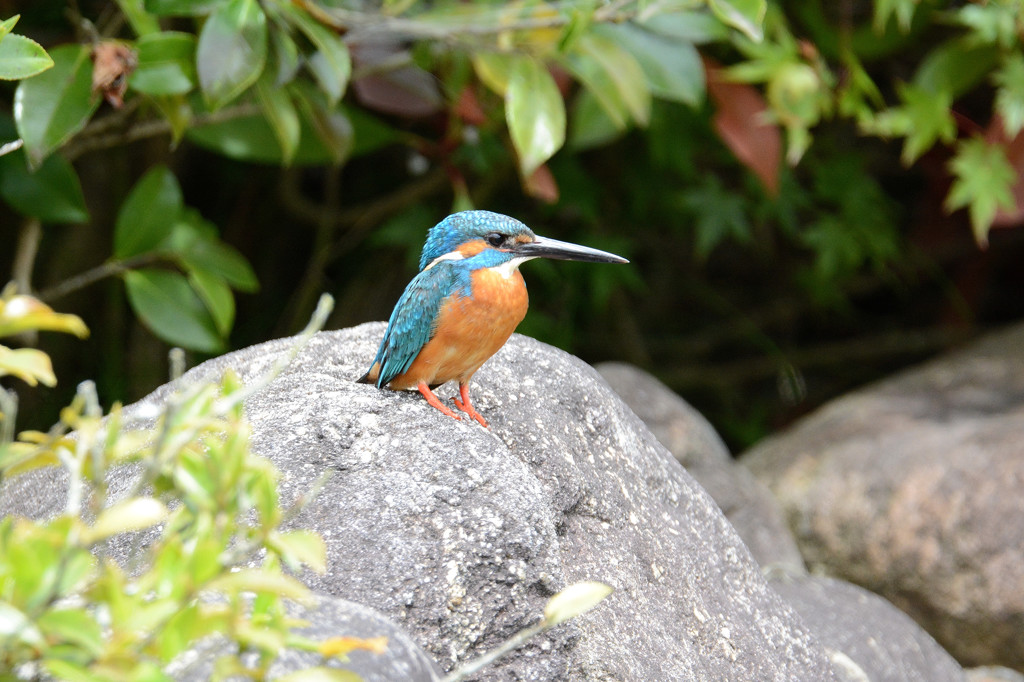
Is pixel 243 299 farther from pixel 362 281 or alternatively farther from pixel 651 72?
pixel 651 72

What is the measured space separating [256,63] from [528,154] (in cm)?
76

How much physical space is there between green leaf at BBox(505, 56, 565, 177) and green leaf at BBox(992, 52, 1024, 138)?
193 cm

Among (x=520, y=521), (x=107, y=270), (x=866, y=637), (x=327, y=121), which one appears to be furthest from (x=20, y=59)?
(x=866, y=637)

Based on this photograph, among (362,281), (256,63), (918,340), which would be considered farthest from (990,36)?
(362,281)

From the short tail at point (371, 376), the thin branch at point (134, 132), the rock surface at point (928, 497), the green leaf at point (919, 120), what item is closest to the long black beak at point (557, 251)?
the short tail at point (371, 376)

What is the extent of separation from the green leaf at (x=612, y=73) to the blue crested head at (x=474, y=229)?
916 millimetres

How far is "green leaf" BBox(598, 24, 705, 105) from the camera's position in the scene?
338 centimetres

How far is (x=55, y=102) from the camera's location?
2.56 metres

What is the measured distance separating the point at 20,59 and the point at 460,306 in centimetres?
96

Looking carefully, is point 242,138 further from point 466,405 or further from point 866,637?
point 866,637

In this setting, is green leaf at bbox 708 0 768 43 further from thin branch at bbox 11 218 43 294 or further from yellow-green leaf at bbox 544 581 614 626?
thin branch at bbox 11 218 43 294

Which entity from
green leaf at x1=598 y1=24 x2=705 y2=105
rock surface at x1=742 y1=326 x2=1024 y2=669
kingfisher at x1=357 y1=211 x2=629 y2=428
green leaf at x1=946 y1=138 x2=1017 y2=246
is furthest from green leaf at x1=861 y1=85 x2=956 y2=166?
kingfisher at x1=357 y1=211 x2=629 y2=428

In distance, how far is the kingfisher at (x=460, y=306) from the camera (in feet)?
7.20

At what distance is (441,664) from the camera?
1761 millimetres
